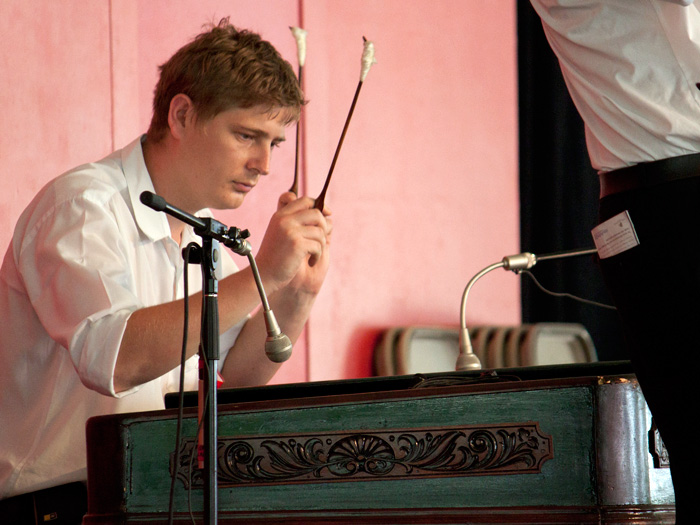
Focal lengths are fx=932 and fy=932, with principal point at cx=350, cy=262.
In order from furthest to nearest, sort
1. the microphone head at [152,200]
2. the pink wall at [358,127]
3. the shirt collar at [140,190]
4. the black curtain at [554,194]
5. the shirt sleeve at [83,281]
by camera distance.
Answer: the black curtain at [554,194] → the pink wall at [358,127] → the shirt collar at [140,190] → the shirt sleeve at [83,281] → the microphone head at [152,200]

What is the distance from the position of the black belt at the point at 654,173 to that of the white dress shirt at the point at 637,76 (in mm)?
11

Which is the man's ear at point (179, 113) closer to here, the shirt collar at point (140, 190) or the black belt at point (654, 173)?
the shirt collar at point (140, 190)

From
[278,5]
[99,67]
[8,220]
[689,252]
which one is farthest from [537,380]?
[278,5]

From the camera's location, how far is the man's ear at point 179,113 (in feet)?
6.37

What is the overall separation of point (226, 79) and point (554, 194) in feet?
8.95

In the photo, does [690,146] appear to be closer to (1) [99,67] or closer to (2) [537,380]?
(2) [537,380]

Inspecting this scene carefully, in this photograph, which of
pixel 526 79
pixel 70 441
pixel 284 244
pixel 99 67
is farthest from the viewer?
pixel 526 79

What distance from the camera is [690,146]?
1.06 metres

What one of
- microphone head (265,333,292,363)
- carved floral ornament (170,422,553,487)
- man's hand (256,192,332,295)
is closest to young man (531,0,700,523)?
carved floral ornament (170,422,553,487)

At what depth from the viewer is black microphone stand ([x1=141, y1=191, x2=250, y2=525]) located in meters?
1.21

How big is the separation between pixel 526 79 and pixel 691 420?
3460 mm

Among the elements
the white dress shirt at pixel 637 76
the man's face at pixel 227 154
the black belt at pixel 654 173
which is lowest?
the black belt at pixel 654 173

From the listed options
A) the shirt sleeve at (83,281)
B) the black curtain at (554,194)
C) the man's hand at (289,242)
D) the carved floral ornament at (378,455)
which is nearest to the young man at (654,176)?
the carved floral ornament at (378,455)

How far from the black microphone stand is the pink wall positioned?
1.11 metres
